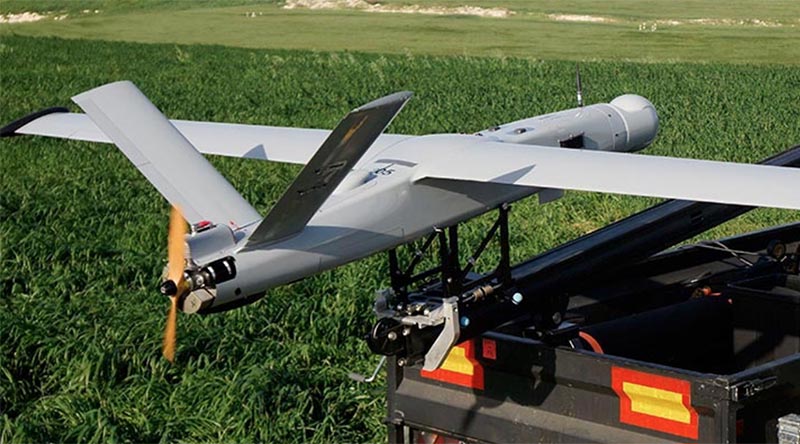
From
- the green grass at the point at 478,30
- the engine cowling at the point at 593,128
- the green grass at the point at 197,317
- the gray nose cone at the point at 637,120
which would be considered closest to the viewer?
the engine cowling at the point at 593,128

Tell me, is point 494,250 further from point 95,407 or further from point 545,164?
point 545,164

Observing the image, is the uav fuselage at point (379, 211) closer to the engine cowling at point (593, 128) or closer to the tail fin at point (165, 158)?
the engine cowling at point (593, 128)

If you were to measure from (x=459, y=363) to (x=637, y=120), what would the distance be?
243 cm

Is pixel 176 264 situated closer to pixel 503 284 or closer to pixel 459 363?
pixel 459 363

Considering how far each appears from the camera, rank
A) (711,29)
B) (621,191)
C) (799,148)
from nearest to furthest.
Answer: (621,191) < (799,148) < (711,29)

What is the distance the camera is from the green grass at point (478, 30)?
55906 millimetres

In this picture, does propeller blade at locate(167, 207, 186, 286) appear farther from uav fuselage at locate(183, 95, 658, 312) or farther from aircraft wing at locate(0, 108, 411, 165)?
aircraft wing at locate(0, 108, 411, 165)

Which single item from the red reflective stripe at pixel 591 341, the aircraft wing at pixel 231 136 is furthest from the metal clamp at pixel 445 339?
the aircraft wing at pixel 231 136

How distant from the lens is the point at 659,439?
19.1ft

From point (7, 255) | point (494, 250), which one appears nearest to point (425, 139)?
point (494, 250)

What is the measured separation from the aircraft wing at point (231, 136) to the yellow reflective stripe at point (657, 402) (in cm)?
223

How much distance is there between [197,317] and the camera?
11.1 m

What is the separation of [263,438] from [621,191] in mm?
3519

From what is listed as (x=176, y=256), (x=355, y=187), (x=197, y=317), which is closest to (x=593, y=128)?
(x=355, y=187)
